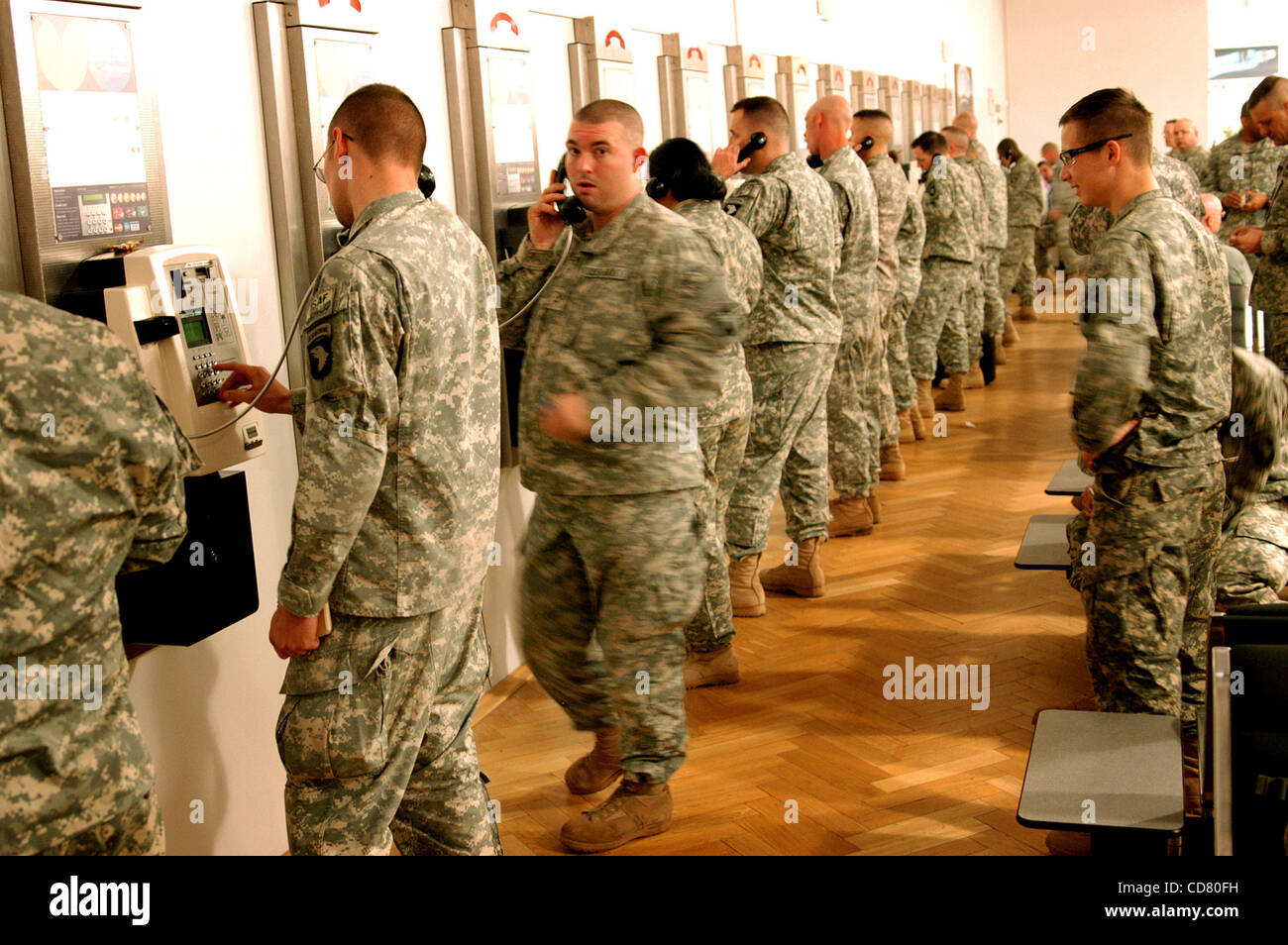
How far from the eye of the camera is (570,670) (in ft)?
9.20

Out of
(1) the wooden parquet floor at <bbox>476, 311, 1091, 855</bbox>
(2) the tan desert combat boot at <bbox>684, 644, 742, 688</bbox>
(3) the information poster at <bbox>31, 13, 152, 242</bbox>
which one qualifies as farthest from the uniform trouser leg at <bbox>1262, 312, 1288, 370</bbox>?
(3) the information poster at <bbox>31, 13, 152, 242</bbox>

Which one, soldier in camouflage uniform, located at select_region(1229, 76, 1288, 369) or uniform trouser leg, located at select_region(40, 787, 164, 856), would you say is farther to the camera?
soldier in camouflage uniform, located at select_region(1229, 76, 1288, 369)

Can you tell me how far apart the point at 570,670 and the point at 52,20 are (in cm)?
171

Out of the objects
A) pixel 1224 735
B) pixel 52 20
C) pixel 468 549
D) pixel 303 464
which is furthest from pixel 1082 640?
pixel 52 20

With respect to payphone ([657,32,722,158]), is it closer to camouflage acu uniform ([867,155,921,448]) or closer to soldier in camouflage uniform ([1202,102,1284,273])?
camouflage acu uniform ([867,155,921,448])

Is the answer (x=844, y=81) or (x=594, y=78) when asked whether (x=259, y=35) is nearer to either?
(x=594, y=78)

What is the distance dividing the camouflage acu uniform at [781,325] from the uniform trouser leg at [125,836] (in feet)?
9.05

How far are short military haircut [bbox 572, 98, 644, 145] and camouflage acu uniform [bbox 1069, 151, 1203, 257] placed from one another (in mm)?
2471

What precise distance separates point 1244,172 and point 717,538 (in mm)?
5178

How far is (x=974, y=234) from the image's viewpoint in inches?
303

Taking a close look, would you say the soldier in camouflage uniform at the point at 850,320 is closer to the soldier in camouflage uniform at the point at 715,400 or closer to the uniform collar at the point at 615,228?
the soldier in camouflage uniform at the point at 715,400

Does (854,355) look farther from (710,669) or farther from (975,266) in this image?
(975,266)

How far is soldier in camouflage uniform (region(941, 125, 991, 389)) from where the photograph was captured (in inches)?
310

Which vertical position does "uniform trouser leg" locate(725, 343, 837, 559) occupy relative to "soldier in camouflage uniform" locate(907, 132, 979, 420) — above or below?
below
